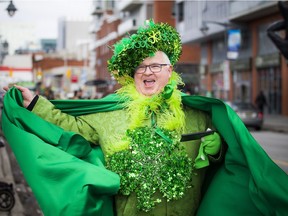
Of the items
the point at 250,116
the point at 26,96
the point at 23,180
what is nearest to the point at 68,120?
the point at 26,96

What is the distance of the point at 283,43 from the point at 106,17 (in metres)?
74.7

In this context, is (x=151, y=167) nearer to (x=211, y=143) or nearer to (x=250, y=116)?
(x=211, y=143)

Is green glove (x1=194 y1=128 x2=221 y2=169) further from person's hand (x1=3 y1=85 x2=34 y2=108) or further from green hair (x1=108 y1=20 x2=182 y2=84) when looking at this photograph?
person's hand (x1=3 y1=85 x2=34 y2=108)

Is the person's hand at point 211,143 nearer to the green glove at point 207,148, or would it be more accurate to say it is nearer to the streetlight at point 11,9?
the green glove at point 207,148

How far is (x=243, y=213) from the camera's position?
362 cm

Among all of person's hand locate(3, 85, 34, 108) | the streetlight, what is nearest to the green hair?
person's hand locate(3, 85, 34, 108)

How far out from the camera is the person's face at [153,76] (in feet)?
12.4

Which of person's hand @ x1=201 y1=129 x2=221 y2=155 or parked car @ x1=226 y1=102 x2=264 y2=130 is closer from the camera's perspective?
person's hand @ x1=201 y1=129 x2=221 y2=155

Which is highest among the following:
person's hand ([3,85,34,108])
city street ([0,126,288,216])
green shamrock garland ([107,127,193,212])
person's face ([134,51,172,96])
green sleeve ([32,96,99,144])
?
person's face ([134,51,172,96])

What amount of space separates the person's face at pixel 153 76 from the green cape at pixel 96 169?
0.67 feet

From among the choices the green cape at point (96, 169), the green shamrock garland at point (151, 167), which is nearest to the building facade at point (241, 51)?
the green cape at point (96, 169)

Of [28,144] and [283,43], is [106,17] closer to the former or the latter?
[283,43]

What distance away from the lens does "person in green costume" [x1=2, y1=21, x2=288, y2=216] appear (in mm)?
3398

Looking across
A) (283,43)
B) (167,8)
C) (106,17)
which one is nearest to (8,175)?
(283,43)
